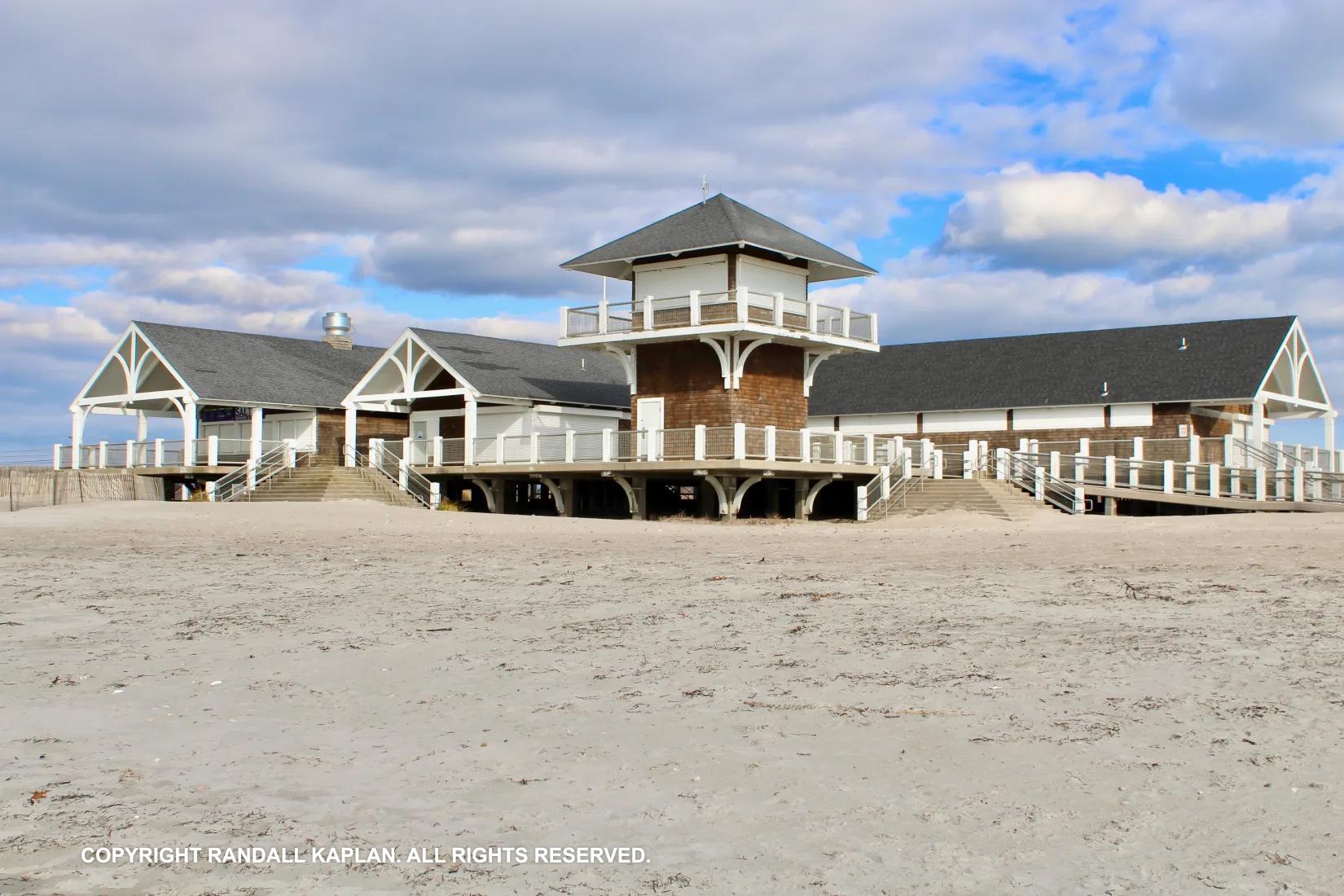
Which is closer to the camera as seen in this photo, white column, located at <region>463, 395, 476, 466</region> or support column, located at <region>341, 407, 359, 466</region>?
white column, located at <region>463, 395, 476, 466</region>

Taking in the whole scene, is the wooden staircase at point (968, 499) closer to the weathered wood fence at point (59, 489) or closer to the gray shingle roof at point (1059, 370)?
the gray shingle roof at point (1059, 370)

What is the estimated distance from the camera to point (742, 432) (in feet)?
101

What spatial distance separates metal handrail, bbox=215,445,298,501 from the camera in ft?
126

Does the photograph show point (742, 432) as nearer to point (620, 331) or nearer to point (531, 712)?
point (620, 331)

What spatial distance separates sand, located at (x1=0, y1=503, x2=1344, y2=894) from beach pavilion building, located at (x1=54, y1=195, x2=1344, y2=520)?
684 inches

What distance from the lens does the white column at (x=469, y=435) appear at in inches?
1453

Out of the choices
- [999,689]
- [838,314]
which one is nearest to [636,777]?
[999,689]

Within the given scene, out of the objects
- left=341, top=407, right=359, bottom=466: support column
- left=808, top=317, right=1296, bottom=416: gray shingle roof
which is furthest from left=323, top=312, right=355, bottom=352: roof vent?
left=808, top=317, right=1296, bottom=416: gray shingle roof

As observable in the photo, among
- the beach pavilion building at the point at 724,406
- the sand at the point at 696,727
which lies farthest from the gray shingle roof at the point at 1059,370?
the sand at the point at 696,727

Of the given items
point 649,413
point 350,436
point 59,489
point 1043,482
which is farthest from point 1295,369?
point 59,489

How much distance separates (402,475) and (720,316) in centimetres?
1112

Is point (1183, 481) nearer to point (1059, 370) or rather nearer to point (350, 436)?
point (1059, 370)

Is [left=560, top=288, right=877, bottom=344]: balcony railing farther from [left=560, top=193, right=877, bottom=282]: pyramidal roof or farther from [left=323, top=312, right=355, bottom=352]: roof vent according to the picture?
[left=323, top=312, right=355, bottom=352]: roof vent

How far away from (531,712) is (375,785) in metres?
1.75
